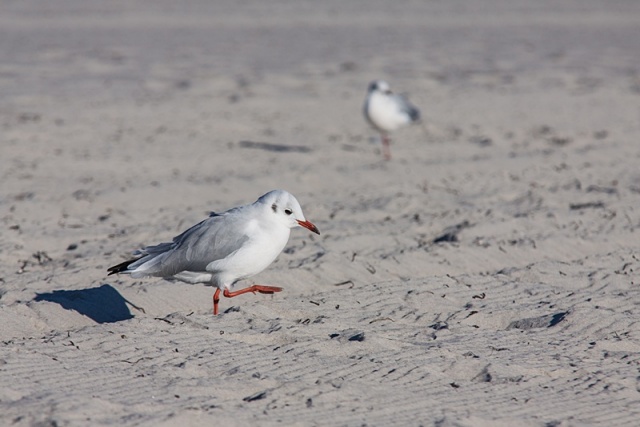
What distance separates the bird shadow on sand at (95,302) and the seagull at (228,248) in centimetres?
31

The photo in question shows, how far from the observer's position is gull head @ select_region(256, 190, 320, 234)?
587 cm

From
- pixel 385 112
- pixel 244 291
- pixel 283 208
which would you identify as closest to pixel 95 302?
pixel 244 291

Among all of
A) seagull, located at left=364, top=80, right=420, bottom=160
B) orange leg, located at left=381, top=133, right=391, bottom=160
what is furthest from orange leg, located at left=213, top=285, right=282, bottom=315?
seagull, located at left=364, top=80, right=420, bottom=160

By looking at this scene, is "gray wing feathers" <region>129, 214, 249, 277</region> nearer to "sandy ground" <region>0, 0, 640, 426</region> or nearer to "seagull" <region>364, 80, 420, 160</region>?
"sandy ground" <region>0, 0, 640, 426</region>

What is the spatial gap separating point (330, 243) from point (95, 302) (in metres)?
1.92

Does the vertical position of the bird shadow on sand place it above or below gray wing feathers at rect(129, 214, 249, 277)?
below

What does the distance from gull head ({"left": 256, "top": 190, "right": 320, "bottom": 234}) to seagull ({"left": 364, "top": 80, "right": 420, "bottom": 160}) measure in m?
5.61

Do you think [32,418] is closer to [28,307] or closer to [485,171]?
[28,307]

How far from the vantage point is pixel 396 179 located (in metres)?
9.86

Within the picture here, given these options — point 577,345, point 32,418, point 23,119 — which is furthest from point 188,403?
point 23,119

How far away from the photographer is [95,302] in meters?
6.09

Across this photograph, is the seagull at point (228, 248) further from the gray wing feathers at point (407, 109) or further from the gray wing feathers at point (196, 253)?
the gray wing feathers at point (407, 109)

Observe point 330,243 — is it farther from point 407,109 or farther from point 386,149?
point 407,109

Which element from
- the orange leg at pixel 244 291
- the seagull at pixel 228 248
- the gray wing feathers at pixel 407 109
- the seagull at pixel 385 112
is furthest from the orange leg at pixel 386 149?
the seagull at pixel 228 248
